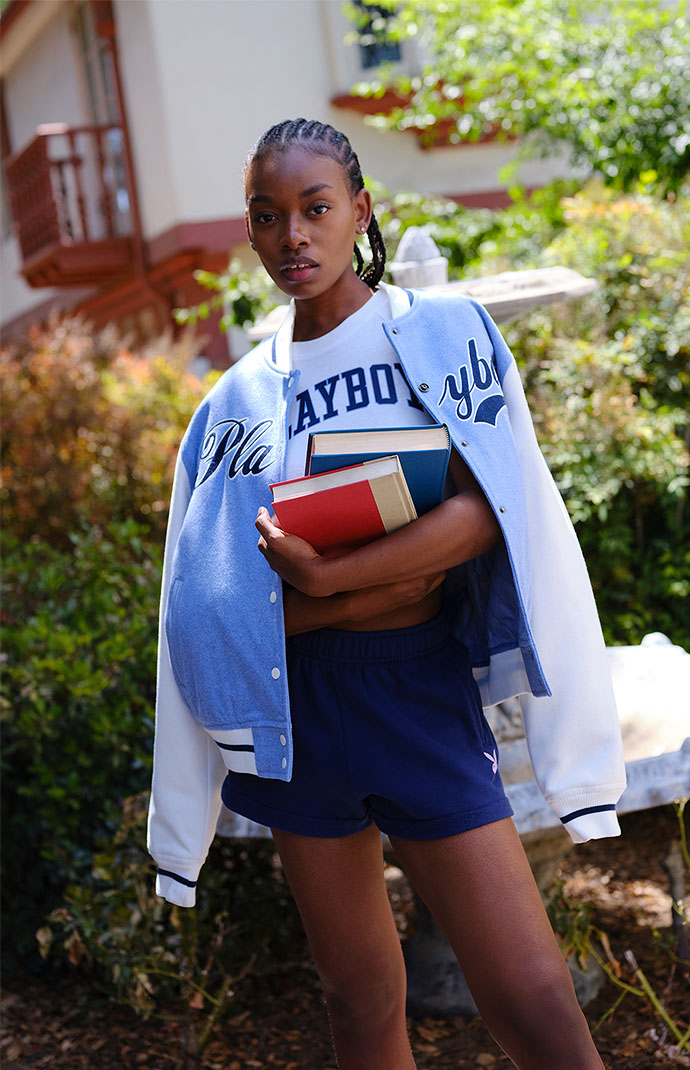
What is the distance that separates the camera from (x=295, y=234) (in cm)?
184

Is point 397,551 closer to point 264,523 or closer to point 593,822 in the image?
point 264,523

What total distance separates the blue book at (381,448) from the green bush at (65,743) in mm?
1771

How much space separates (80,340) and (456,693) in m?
5.10

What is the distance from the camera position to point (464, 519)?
5.77 ft

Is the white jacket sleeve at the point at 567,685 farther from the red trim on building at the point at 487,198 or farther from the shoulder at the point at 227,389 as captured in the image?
the red trim on building at the point at 487,198

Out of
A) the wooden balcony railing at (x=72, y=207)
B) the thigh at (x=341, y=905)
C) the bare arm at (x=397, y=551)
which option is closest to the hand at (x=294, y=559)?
the bare arm at (x=397, y=551)

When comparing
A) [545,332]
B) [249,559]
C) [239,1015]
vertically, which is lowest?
[239,1015]

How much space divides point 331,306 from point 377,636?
1.92 ft

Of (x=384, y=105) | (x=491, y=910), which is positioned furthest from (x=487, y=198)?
(x=491, y=910)

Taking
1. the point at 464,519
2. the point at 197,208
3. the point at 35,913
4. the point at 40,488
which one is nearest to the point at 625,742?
the point at 464,519

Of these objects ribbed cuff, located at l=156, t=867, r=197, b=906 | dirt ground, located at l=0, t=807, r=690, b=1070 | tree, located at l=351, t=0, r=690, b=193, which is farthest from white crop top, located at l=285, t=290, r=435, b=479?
tree, located at l=351, t=0, r=690, b=193

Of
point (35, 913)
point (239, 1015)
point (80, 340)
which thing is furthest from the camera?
point (80, 340)

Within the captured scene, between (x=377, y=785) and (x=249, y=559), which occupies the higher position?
(x=249, y=559)

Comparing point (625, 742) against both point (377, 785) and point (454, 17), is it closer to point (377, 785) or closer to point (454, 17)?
point (377, 785)
